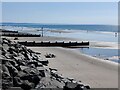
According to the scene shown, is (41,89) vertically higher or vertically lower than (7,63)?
lower

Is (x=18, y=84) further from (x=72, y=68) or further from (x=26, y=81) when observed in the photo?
(x=72, y=68)

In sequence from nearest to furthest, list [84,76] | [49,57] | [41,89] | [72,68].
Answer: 1. [41,89]
2. [84,76]
3. [72,68]
4. [49,57]

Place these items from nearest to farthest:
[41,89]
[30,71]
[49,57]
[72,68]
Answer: [41,89], [30,71], [72,68], [49,57]

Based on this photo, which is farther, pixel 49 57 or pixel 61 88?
pixel 49 57

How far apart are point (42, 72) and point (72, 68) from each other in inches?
351

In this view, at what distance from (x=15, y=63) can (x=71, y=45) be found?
3477cm

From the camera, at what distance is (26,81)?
13938mm

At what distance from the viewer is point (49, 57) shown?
102 ft

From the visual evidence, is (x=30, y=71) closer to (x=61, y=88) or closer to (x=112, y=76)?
(x=61, y=88)

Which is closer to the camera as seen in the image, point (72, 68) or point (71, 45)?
point (72, 68)

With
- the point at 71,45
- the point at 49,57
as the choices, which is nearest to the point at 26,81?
the point at 49,57

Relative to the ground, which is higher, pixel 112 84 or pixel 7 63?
pixel 7 63

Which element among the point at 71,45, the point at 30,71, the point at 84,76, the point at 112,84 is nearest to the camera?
the point at 30,71

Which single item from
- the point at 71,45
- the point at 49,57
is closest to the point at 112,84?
the point at 49,57
